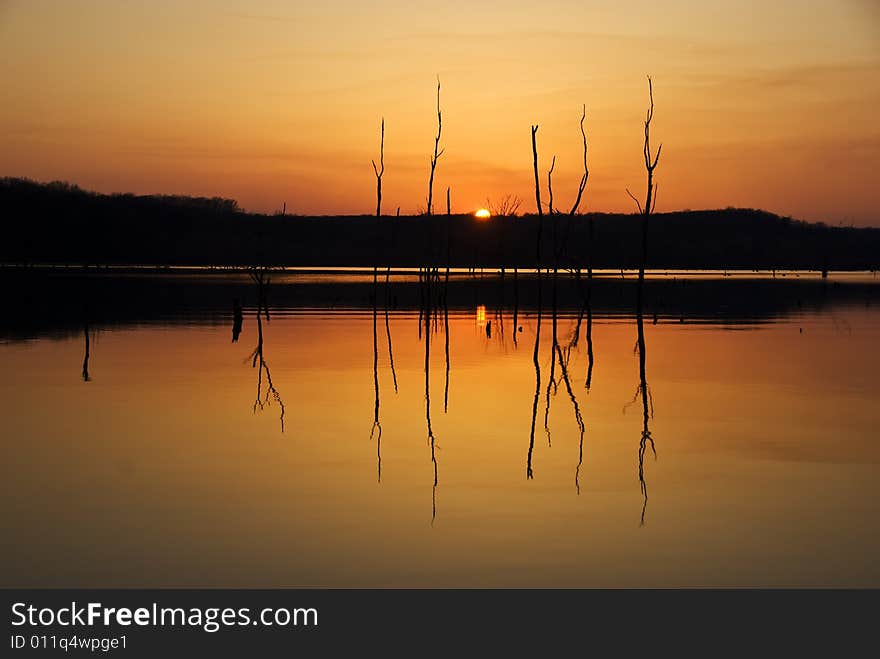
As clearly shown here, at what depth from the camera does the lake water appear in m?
6.14

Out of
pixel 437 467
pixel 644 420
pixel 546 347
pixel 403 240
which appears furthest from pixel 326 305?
pixel 403 240

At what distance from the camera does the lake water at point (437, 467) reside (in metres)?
6.14

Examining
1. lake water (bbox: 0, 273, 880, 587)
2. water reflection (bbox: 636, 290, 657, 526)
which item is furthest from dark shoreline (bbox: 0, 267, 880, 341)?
water reflection (bbox: 636, 290, 657, 526)

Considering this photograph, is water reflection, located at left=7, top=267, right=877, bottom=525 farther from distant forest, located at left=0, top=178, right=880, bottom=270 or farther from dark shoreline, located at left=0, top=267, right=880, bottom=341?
distant forest, located at left=0, top=178, right=880, bottom=270

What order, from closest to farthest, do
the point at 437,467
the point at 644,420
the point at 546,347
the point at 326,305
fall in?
the point at 437,467 → the point at 644,420 → the point at 546,347 → the point at 326,305

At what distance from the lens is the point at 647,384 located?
47.0 feet

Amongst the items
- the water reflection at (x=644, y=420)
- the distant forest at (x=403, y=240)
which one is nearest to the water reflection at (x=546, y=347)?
the water reflection at (x=644, y=420)

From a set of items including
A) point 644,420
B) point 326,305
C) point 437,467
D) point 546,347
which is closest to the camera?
point 437,467

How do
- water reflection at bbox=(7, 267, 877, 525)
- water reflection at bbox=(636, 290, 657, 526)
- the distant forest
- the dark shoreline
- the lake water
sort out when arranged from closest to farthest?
the lake water → water reflection at bbox=(636, 290, 657, 526) → water reflection at bbox=(7, 267, 877, 525) → the dark shoreline → the distant forest

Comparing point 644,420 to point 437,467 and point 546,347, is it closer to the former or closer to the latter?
point 437,467

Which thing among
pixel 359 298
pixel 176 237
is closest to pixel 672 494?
pixel 359 298

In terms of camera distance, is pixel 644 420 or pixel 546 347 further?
pixel 546 347

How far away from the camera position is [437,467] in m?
8.66

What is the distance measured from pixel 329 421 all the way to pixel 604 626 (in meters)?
6.06
